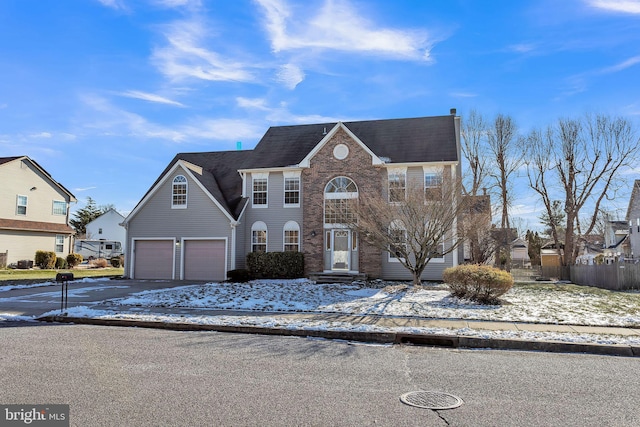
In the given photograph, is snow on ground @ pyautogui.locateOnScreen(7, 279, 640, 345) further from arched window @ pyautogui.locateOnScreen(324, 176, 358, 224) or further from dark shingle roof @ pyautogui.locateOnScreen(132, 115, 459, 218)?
dark shingle roof @ pyautogui.locateOnScreen(132, 115, 459, 218)

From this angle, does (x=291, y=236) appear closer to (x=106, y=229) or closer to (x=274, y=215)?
(x=274, y=215)

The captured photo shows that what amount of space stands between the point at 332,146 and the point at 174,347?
59.2 ft

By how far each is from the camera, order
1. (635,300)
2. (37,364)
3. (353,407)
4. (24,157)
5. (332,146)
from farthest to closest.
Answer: (24,157) → (332,146) → (635,300) → (37,364) → (353,407)

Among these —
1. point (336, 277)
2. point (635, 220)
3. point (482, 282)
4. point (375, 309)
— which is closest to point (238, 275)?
point (336, 277)

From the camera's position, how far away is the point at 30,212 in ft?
113

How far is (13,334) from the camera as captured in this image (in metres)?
9.22

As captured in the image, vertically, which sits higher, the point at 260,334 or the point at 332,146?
the point at 332,146

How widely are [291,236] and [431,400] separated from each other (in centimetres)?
2047

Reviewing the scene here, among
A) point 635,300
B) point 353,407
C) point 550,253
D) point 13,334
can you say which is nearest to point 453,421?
point 353,407

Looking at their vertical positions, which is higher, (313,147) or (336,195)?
(313,147)

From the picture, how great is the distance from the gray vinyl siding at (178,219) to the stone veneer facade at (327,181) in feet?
14.0

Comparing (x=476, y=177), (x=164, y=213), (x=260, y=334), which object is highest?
(x=476, y=177)

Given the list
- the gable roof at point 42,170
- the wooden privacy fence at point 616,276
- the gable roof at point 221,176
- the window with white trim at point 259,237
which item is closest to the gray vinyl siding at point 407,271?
the window with white trim at point 259,237

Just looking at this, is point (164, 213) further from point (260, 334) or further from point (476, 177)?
point (476, 177)
